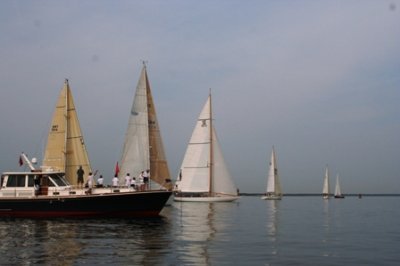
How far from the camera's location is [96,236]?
80.6 feet

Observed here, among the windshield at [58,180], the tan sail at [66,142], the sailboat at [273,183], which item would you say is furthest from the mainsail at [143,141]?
the sailboat at [273,183]

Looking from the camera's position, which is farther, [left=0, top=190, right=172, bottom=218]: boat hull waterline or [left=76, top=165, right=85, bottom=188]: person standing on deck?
[left=76, top=165, right=85, bottom=188]: person standing on deck

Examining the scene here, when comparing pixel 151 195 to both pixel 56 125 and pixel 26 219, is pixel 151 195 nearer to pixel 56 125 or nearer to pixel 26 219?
pixel 26 219

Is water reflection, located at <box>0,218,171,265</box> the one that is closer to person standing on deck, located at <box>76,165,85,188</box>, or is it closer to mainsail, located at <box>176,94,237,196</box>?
person standing on deck, located at <box>76,165,85,188</box>

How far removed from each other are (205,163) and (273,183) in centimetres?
2984

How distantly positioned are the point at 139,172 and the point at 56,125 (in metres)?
8.27

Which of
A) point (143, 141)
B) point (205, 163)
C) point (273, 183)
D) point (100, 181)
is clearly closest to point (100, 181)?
point (100, 181)

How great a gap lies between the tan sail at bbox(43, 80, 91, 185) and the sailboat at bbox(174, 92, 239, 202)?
30295mm

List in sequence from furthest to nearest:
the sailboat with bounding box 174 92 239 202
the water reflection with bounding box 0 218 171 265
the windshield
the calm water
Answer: the sailboat with bounding box 174 92 239 202
the windshield
the calm water
the water reflection with bounding box 0 218 171 265

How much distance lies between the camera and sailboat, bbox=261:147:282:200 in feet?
320

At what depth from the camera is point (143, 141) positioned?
4625 cm

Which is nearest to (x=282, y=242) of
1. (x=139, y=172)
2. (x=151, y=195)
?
(x=151, y=195)

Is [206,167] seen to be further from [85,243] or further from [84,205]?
[85,243]

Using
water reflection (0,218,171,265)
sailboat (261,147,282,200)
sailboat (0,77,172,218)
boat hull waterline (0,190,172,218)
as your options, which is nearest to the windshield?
sailboat (0,77,172,218)
